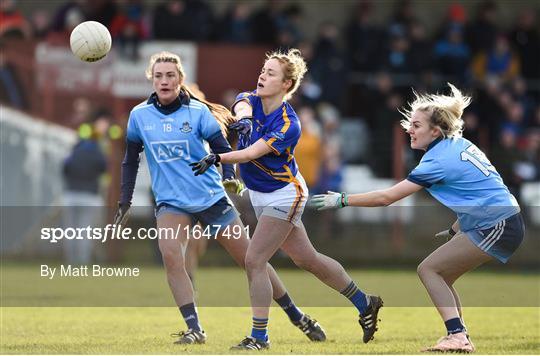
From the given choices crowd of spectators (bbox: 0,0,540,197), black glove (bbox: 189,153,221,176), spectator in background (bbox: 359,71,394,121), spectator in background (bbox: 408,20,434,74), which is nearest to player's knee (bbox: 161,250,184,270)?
black glove (bbox: 189,153,221,176)

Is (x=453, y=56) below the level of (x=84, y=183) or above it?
above

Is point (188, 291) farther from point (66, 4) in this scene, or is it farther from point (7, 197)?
point (66, 4)

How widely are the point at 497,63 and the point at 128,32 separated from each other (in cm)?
717

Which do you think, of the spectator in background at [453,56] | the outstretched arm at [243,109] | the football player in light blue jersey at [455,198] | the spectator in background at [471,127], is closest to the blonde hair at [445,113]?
the football player in light blue jersey at [455,198]

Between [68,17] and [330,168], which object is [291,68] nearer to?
[330,168]

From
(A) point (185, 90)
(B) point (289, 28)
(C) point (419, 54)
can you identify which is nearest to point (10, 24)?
(B) point (289, 28)

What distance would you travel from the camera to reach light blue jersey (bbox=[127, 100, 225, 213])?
9297mm

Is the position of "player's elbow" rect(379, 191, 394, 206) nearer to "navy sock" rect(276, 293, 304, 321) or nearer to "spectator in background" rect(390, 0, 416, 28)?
"navy sock" rect(276, 293, 304, 321)

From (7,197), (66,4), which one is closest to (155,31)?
(66,4)

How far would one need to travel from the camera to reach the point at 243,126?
29.5 feet

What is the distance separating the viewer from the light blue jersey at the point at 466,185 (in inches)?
344

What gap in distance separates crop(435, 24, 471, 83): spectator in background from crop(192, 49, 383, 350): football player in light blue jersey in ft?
43.6

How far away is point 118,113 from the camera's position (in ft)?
64.8

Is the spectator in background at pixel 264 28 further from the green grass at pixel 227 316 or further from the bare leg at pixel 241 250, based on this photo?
the bare leg at pixel 241 250
